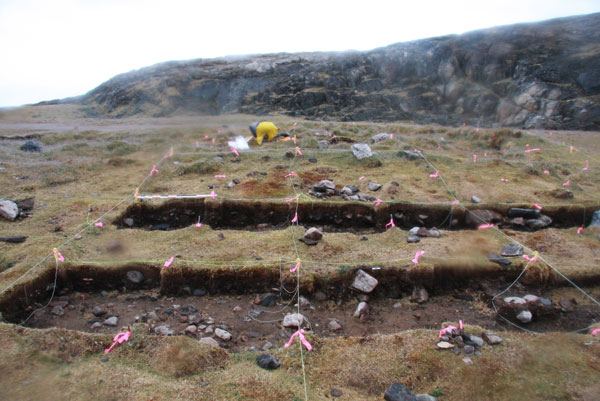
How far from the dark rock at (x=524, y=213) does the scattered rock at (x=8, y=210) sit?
1020cm

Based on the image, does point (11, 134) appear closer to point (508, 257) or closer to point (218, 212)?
point (218, 212)

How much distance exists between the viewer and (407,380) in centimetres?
350

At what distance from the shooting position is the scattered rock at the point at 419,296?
5.13 m

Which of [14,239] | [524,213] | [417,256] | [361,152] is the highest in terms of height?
[14,239]

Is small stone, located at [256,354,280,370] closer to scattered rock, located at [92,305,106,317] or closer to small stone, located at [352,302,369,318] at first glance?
small stone, located at [352,302,369,318]

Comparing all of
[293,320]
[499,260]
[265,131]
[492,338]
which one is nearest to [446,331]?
[492,338]

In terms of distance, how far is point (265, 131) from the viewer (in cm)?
1348

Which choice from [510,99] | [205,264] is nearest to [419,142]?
[205,264]

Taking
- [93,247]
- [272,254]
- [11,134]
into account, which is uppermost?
[11,134]

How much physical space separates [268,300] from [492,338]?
2.88 metres

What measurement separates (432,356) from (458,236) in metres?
3.40

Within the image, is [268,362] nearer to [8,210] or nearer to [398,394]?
[398,394]

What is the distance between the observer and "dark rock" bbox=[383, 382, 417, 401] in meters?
3.19

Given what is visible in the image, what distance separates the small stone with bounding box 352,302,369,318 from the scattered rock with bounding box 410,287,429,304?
2.62 feet
